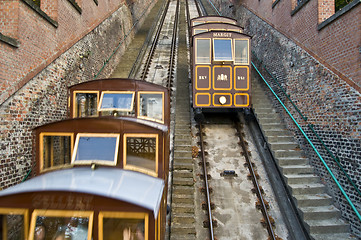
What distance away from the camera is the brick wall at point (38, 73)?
5.33m

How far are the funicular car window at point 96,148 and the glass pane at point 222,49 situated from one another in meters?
5.62

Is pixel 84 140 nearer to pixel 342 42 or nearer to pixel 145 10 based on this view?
pixel 342 42

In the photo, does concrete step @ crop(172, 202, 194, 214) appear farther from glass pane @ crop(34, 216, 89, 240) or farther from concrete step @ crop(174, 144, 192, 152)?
glass pane @ crop(34, 216, 89, 240)

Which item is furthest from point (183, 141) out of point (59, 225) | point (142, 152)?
point (59, 225)

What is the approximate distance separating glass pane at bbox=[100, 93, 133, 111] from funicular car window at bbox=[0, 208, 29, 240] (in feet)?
9.72

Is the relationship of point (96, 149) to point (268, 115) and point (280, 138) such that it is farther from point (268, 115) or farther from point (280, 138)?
point (268, 115)

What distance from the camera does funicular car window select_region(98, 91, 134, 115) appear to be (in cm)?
548

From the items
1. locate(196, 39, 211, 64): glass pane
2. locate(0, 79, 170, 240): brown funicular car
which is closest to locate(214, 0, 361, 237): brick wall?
locate(196, 39, 211, 64): glass pane

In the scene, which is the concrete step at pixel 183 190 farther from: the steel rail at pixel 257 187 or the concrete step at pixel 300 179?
the concrete step at pixel 300 179

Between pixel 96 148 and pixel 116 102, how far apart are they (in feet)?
6.14

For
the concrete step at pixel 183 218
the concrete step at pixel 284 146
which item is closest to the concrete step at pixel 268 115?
the concrete step at pixel 284 146

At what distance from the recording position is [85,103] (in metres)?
5.86

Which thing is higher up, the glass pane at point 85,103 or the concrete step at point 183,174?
the glass pane at point 85,103

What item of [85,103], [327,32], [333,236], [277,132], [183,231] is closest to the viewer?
[333,236]
